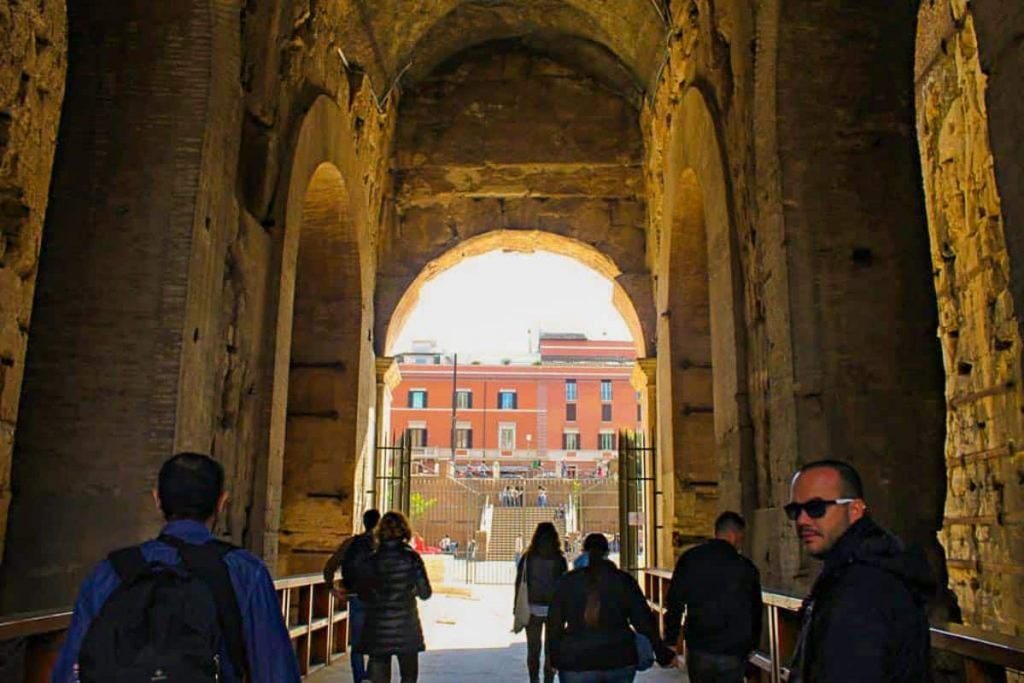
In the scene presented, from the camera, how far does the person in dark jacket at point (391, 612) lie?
510cm

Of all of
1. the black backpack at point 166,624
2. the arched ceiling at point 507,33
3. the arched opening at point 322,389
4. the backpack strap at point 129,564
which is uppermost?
the arched ceiling at point 507,33

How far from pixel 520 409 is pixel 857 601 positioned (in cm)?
4299

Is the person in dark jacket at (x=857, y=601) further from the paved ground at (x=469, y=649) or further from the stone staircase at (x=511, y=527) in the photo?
the stone staircase at (x=511, y=527)

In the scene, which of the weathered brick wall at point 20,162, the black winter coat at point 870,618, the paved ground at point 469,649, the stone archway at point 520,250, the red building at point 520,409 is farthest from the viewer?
the red building at point 520,409

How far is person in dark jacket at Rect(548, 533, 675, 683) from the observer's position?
398 cm

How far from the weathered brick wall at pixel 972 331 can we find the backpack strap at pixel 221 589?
3868 millimetres

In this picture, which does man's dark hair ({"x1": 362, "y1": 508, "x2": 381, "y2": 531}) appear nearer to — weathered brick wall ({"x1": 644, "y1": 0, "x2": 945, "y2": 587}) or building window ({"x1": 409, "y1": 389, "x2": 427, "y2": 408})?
weathered brick wall ({"x1": 644, "y1": 0, "x2": 945, "y2": 587})

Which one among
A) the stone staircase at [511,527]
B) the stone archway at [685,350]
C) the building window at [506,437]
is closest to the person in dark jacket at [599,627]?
the stone archway at [685,350]

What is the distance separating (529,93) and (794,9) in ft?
24.7

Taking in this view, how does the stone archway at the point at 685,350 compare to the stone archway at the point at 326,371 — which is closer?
the stone archway at the point at 685,350

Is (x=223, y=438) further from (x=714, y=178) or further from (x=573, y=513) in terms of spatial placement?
(x=573, y=513)

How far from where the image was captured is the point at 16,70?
458cm

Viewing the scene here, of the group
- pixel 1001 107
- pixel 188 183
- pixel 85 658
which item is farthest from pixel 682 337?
pixel 85 658

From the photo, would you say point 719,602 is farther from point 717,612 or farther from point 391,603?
point 391,603
